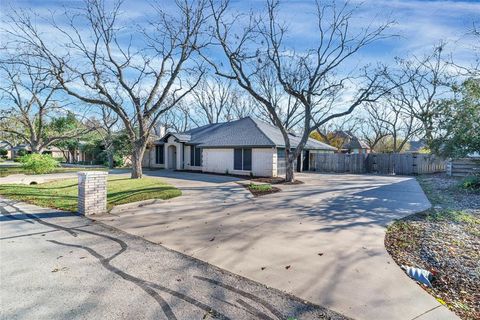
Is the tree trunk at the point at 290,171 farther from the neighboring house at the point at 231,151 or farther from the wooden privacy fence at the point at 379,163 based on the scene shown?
the wooden privacy fence at the point at 379,163

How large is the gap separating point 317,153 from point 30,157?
848 inches

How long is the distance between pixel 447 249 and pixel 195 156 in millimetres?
19212

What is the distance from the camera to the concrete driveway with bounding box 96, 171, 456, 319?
322cm

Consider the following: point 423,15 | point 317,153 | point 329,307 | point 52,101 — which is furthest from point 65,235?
point 52,101

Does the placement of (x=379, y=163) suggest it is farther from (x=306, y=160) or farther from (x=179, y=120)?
(x=179, y=120)

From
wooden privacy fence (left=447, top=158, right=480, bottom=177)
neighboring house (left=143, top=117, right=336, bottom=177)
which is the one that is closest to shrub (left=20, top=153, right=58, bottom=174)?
neighboring house (left=143, top=117, right=336, bottom=177)

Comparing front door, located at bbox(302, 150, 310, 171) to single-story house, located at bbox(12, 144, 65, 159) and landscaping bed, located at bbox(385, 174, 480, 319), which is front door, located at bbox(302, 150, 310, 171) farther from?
single-story house, located at bbox(12, 144, 65, 159)

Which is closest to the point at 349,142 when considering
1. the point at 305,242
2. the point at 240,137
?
the point at 240,137

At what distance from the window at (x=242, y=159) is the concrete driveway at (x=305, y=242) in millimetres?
8971

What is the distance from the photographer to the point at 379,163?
23.5 metres

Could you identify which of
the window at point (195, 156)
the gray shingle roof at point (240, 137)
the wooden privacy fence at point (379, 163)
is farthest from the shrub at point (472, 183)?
the window at point (195, 156)

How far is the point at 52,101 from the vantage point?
79.8 feet

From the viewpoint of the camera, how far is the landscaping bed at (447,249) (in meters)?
3.35

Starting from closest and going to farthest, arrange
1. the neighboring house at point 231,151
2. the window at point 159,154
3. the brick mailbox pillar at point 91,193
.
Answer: the brick mailbox pillar at point 91,193 → the neighboring house at point 231,151 → the window at point 159,154
